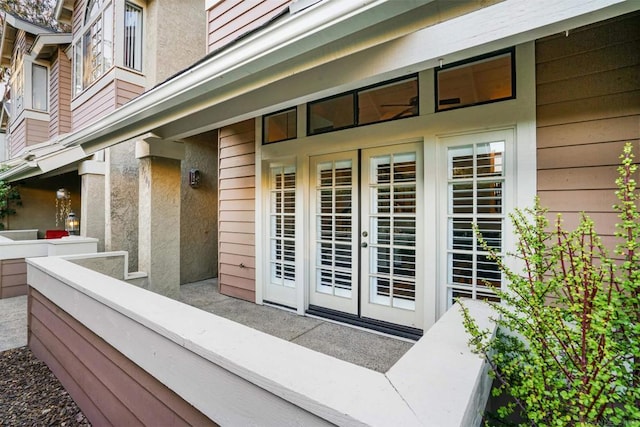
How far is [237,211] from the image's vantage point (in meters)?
4.42

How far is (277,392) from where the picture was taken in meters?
0.82

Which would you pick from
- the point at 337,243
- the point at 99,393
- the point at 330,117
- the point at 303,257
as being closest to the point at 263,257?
the point at 303,257

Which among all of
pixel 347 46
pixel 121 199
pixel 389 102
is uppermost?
pixel 389 102

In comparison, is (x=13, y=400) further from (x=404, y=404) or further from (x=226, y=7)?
(x=226, y=7)

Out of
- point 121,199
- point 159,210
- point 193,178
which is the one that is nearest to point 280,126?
point 159,210

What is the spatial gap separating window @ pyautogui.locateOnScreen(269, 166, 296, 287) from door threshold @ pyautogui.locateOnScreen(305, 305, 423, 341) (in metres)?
0.53

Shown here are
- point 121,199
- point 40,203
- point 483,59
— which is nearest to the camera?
point 483,59

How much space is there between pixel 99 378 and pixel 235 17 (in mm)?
4351

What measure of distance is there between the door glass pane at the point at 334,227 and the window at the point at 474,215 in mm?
1059

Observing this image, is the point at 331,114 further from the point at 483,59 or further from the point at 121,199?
the point at 121,199

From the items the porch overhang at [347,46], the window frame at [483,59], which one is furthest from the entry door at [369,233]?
the porch overhang at [347,46]

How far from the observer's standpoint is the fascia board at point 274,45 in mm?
1370

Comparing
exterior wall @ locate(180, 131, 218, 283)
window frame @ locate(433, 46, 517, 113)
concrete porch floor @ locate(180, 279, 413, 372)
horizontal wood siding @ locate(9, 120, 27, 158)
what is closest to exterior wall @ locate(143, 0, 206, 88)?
exterior wall @ locate(180, 131, 218, 283)

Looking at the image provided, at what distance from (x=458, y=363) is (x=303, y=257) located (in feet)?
8.90
